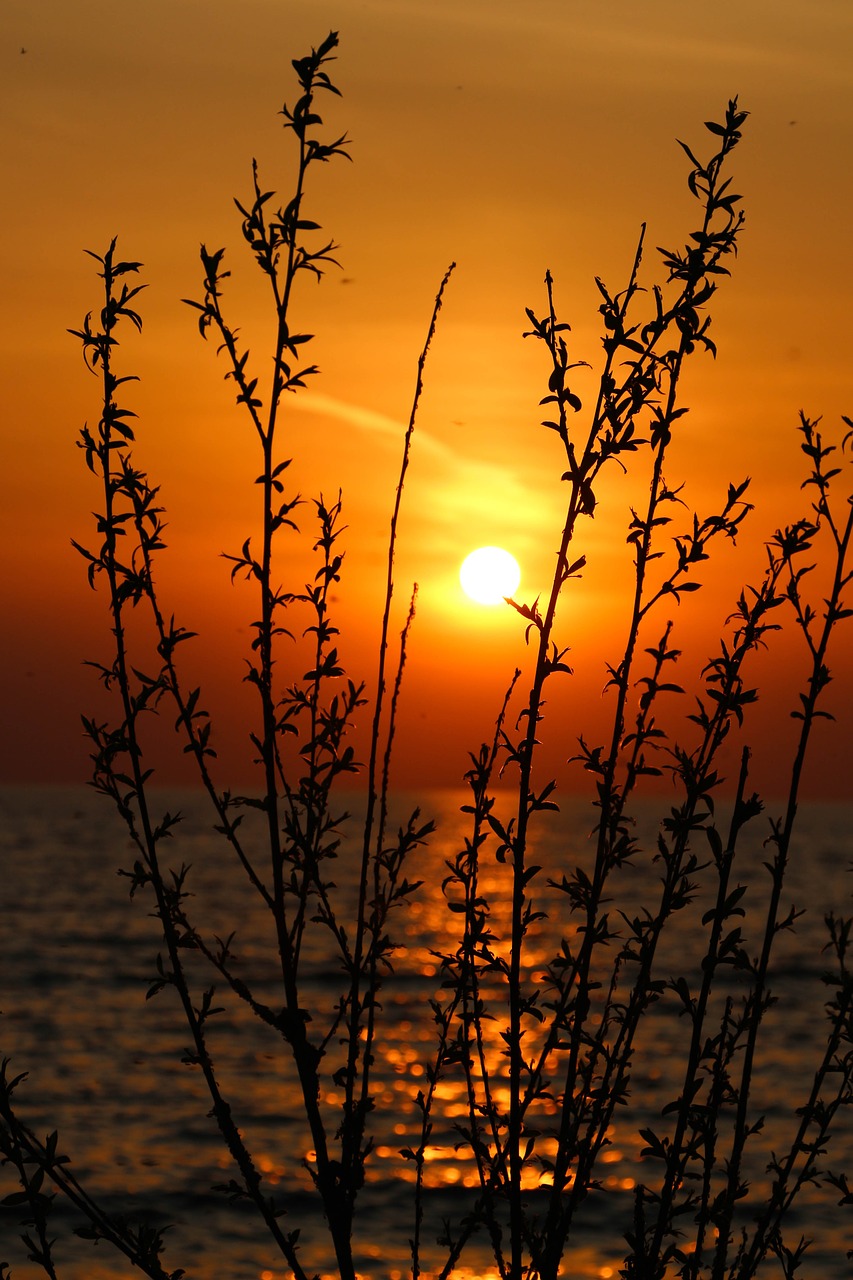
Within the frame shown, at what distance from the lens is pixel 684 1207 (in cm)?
406

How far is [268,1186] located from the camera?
2120cm

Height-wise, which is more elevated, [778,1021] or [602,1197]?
[778,1021]

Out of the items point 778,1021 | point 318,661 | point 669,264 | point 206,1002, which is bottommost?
point 206,1002

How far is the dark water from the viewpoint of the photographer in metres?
18.4

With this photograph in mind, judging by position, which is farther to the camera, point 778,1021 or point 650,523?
point 778,1021

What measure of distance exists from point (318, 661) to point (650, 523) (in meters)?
1.05

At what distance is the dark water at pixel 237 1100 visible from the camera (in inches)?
723

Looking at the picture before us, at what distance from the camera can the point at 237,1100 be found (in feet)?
87.0

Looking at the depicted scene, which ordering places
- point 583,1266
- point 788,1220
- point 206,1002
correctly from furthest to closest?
point 788,1220, point 583,1266, point 206,1002

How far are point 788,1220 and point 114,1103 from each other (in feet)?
40.8

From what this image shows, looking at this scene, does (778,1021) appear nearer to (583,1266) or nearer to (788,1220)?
(788,1220)

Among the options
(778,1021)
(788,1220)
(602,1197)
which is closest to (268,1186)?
(602,1197)

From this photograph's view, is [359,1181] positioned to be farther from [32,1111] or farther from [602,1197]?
[32,1111]

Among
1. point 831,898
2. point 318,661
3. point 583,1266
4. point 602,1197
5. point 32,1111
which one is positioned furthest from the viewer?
point 831,898
